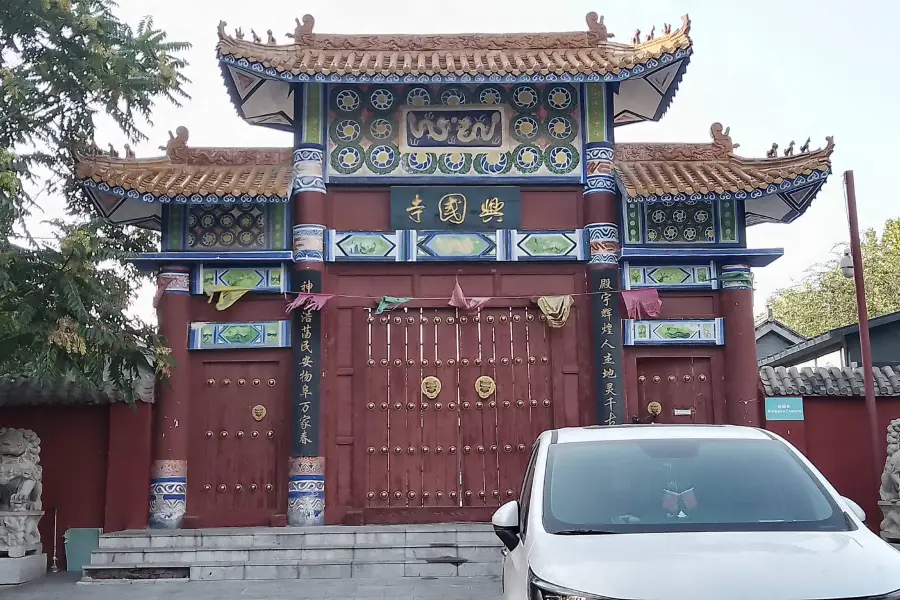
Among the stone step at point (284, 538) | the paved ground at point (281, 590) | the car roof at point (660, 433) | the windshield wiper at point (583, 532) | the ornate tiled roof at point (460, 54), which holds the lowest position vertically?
the paved ground at point (281, 590)

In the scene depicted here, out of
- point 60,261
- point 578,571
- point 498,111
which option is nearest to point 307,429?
point 60,261

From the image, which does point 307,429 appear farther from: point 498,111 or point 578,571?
point 578,571

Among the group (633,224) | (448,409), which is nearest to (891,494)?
(633,224)

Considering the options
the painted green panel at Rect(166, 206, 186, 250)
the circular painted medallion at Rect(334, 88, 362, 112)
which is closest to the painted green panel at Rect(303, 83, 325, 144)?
the circular painted medallion at Rect(334, 88, 362, 112)

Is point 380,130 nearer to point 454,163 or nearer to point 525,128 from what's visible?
point 454,163

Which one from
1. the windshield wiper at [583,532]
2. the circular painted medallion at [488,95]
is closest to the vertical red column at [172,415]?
the circular painted medallion at [488,95]

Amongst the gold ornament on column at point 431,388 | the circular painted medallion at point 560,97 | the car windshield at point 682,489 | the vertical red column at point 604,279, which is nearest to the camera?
the car windshield at point 682,489

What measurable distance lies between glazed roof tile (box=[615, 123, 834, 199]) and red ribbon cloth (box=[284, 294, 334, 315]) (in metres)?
3.90

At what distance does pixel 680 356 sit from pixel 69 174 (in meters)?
8.16

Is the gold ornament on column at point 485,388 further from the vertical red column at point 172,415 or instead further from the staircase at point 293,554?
the vertical red column at point 172,415

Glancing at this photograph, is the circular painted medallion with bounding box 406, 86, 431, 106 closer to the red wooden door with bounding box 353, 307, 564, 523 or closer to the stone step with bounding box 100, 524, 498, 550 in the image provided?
the red wooden door with bounding box 353, 307, 564, 523

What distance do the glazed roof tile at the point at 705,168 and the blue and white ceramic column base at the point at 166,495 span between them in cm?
633

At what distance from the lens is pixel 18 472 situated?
9.88m

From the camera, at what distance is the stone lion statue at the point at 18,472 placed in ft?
32.2
